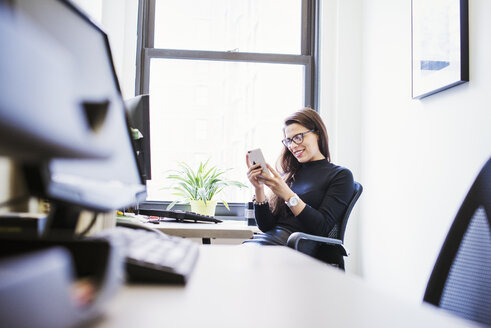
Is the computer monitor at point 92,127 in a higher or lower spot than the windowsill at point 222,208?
higher

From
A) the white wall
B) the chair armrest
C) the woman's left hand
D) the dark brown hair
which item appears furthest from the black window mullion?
the chair armrest

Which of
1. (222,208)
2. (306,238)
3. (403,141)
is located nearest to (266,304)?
(306,238)

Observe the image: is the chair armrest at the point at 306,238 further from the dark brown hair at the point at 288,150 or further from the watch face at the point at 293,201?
the dark brown hair at the point at 288,150

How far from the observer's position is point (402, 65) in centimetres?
237

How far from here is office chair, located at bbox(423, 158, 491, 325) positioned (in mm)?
702

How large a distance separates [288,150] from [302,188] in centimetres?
29

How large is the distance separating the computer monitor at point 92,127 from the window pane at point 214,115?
2.32m

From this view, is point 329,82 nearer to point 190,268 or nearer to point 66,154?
point 190,268

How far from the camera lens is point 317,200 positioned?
6.54ft

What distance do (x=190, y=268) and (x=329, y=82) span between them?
8.93ft

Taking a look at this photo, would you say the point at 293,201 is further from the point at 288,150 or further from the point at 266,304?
the point at 266,304

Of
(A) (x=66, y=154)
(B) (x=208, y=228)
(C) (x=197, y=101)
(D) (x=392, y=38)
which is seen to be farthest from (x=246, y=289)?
(C) (x=197, y=101)

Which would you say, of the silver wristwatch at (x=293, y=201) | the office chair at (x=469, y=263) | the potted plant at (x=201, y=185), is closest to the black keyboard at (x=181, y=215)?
the silver wristwatch at (x=293, y=201)

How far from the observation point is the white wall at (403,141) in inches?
68.6
